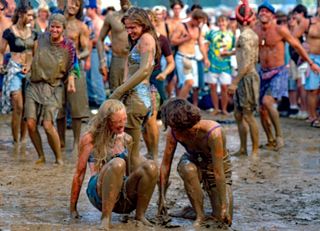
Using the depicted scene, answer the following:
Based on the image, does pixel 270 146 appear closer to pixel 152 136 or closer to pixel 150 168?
pixel 152 136

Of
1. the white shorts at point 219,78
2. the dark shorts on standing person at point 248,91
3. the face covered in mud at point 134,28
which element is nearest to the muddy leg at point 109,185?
the face covered in mud at point 134,28

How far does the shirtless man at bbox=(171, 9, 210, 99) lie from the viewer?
14.6m

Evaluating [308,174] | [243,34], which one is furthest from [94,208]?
[243,34]

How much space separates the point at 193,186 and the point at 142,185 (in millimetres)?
411

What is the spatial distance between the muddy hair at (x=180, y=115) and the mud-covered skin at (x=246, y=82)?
370 centimetres

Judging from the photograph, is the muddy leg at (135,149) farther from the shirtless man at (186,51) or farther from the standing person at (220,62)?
the standing person at (220,62)

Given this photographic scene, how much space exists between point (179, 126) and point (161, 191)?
53cm

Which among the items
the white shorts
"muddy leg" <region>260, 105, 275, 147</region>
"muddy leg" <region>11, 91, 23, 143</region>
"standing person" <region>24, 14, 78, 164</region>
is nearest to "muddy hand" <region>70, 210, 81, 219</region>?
"standing person" <region>24, 14, 78, 164</region>

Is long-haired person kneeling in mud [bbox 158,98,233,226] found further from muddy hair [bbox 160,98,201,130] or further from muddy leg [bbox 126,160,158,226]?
muddy leg [bbox 126,160,158,226]

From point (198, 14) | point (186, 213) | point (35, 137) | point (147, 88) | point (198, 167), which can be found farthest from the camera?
point (198, 14)

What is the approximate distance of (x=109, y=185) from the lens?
648 centimetres

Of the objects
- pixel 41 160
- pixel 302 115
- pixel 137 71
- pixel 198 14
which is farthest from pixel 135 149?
pixel 302 115

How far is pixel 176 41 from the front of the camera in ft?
48.0

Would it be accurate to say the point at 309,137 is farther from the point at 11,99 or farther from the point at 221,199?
the point at 221,199
